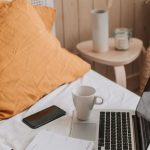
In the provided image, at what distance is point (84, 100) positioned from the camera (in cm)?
124

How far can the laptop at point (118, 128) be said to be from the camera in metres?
1.13

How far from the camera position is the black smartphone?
128 centimetres

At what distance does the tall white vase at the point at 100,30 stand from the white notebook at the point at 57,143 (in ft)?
3.05

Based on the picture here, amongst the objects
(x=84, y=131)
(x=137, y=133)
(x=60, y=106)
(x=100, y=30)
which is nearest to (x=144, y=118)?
(x=137, y=133)

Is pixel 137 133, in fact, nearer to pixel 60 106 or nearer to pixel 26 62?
pixel 60 106

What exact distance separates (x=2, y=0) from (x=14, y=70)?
0.45m

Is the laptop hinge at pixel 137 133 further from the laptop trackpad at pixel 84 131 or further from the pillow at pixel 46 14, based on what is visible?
the pillow at pixel 46 14

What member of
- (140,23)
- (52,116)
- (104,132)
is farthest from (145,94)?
(140,23)

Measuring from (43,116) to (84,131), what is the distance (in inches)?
7.0

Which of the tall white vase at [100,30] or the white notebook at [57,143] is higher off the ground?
the tall white vase at [100,30]

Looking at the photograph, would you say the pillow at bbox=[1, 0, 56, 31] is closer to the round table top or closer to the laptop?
the round table top

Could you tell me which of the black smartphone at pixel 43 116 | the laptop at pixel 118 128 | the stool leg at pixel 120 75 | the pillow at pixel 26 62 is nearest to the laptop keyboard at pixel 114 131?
the laptop at pixel 118 128

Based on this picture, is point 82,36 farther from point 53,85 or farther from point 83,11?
point 53,85

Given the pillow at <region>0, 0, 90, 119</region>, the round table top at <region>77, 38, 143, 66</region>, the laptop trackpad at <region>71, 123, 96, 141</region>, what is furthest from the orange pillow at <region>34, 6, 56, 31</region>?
the laptop trackpad at <region>71, 123, 96, 141</region>
